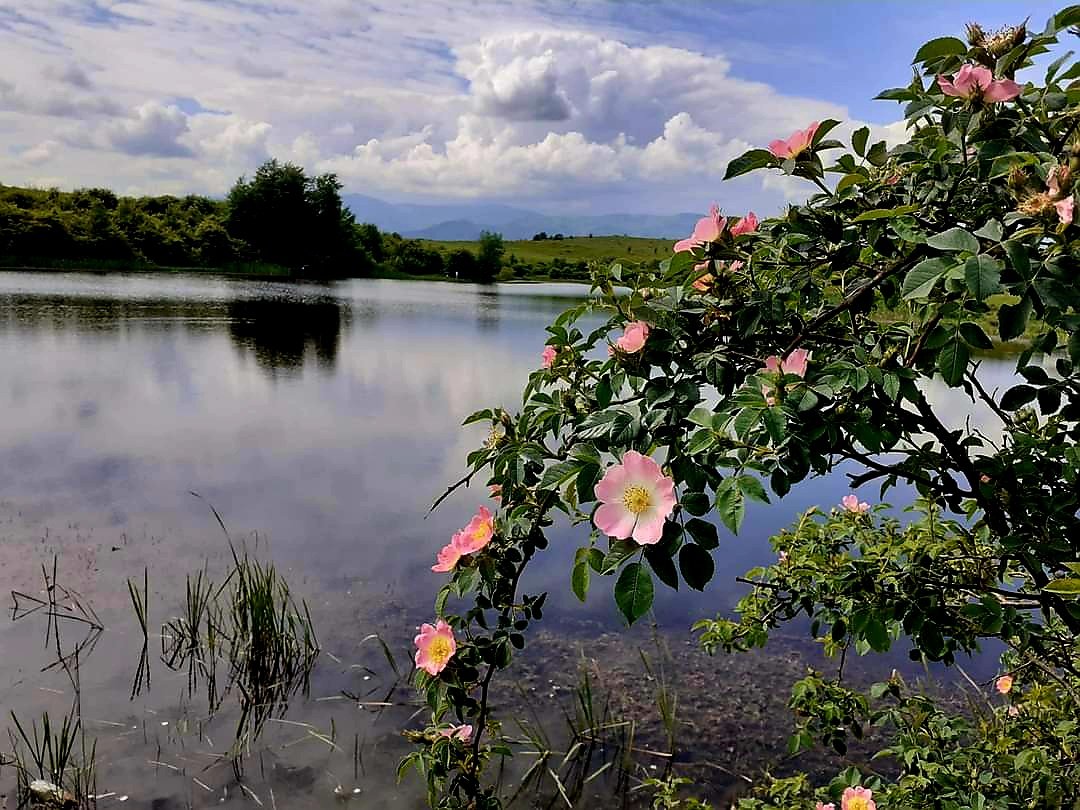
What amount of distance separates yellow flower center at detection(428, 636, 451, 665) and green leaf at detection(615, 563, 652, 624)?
1.52 feet

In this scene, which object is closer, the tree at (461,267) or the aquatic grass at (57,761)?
the aquatic grass at (57,761)

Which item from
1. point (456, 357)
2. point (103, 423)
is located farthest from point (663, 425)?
point (456, 357)

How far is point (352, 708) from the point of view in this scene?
10.7 feet

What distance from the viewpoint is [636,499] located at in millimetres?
906

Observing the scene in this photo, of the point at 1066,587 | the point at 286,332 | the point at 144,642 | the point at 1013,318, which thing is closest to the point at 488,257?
the point at 286,332

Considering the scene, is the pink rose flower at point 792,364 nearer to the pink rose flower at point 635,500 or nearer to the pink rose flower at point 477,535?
the pink rose flower at point 635,500

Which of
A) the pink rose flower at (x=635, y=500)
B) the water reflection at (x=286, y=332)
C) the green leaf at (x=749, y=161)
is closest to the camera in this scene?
the pink rose flower at (x=635, y=500)

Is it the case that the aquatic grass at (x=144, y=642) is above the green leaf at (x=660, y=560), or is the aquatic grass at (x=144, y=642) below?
below

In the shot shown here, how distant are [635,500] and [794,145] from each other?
599 millimetres

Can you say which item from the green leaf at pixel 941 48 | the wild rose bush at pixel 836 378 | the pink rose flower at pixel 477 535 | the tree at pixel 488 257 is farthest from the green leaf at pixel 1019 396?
the tree at pixel 488 257

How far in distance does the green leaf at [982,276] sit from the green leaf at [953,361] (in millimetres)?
158

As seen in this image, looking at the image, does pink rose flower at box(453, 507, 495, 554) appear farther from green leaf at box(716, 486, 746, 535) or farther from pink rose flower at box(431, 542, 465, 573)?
green leaf at box(716, 486, 746, 535)

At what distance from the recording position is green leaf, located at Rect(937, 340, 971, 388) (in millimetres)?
927

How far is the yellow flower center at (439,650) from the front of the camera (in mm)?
1218
